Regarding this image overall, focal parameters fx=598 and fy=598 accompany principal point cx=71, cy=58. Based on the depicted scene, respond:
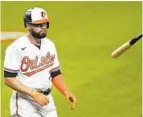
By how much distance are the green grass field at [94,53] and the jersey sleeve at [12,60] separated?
319 centimetres

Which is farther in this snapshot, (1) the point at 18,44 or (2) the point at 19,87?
(1) the point at 18,44

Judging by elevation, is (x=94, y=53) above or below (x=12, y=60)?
below

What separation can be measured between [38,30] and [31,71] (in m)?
0.61

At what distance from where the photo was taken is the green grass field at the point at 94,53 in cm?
1222

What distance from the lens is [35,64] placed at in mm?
8758

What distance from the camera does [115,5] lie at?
17547 mm

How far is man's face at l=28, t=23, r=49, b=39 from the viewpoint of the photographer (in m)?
8.70

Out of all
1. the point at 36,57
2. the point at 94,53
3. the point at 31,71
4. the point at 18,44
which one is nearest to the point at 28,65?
the point at 31,71

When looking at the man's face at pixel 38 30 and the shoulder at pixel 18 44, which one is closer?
the shoulder at pixel 18 44

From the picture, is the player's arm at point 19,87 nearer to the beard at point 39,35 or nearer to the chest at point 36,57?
the chest at point 36,57

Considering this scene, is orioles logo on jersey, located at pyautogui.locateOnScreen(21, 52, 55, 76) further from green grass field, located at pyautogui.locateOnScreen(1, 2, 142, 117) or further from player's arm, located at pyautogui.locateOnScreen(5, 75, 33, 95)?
green grass field, located at pyautogui.locateOnScreen(1, 2, 142, 117)

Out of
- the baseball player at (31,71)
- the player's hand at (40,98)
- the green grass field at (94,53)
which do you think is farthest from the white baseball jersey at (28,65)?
the green grass field at (94,53)

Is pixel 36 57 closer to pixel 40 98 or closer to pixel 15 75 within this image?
pixel 15 75

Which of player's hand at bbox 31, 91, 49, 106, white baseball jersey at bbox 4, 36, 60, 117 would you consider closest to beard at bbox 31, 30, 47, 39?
white baseball jersey at bbox 4, 36, 60, 117
